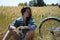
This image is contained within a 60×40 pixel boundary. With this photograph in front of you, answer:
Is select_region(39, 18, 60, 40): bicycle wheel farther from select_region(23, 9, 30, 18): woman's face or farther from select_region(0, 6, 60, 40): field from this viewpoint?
select_region(23, 9, 30, 18): woman's face

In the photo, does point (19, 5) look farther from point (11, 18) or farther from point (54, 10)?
point (54, 10)

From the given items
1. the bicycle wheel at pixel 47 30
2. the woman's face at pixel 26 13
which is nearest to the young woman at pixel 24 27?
the woman's face at pixel 26 13

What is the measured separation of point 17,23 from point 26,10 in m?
0.18

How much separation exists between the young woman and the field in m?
0.42

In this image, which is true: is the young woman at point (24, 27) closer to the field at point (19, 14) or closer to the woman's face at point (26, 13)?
the woman's face at point (26, 13)

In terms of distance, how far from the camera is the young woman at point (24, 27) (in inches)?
94.7

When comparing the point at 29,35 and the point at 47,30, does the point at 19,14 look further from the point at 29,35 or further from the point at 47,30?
the point at 29,35

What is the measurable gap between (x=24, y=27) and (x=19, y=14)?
51cm

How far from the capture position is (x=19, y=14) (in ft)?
9.66

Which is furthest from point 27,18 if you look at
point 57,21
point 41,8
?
point 41,8

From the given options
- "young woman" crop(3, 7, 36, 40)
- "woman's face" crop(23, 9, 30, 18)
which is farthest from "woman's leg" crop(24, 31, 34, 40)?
"woman's face" crop(23, 9, 30, 18)

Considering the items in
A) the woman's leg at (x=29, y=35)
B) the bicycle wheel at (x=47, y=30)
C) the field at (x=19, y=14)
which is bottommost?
the bicycle wheel at (x=47, y=30)

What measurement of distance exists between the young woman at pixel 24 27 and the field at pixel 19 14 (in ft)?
1.38

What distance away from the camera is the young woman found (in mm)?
2406
